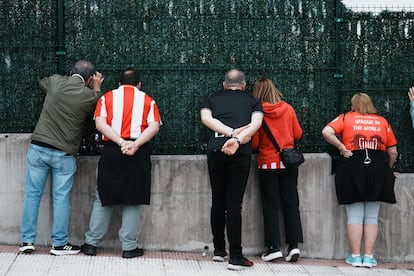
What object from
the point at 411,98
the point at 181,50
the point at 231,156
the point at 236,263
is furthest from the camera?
the point at 411,98

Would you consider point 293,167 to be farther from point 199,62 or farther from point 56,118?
point 56,118

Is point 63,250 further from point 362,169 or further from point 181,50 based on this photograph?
point 362,169

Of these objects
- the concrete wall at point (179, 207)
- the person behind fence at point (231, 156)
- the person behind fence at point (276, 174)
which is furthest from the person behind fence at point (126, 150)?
the person behind fence at point (276, 174)

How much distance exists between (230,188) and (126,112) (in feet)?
4.22

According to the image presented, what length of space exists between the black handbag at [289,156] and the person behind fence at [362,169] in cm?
43

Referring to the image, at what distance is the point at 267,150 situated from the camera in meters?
8.13

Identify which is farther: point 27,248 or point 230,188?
point 27,248

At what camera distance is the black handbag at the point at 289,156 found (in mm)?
7988

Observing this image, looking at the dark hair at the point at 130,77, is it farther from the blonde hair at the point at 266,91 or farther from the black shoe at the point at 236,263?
the black shoe at the point at 236,263

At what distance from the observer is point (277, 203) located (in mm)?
8195

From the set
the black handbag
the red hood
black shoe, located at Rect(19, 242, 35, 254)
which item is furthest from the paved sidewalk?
the red hood

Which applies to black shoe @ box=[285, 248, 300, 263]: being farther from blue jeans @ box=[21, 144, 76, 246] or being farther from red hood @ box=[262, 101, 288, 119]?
blue jeans @ box=[21, 144, 76, 246]

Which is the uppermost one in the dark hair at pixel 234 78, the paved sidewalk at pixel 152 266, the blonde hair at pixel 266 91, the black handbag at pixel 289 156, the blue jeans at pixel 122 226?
the dark hair at pixel 234 78

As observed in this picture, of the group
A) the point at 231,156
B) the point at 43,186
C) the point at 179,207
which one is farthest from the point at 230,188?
the point at 43,186
